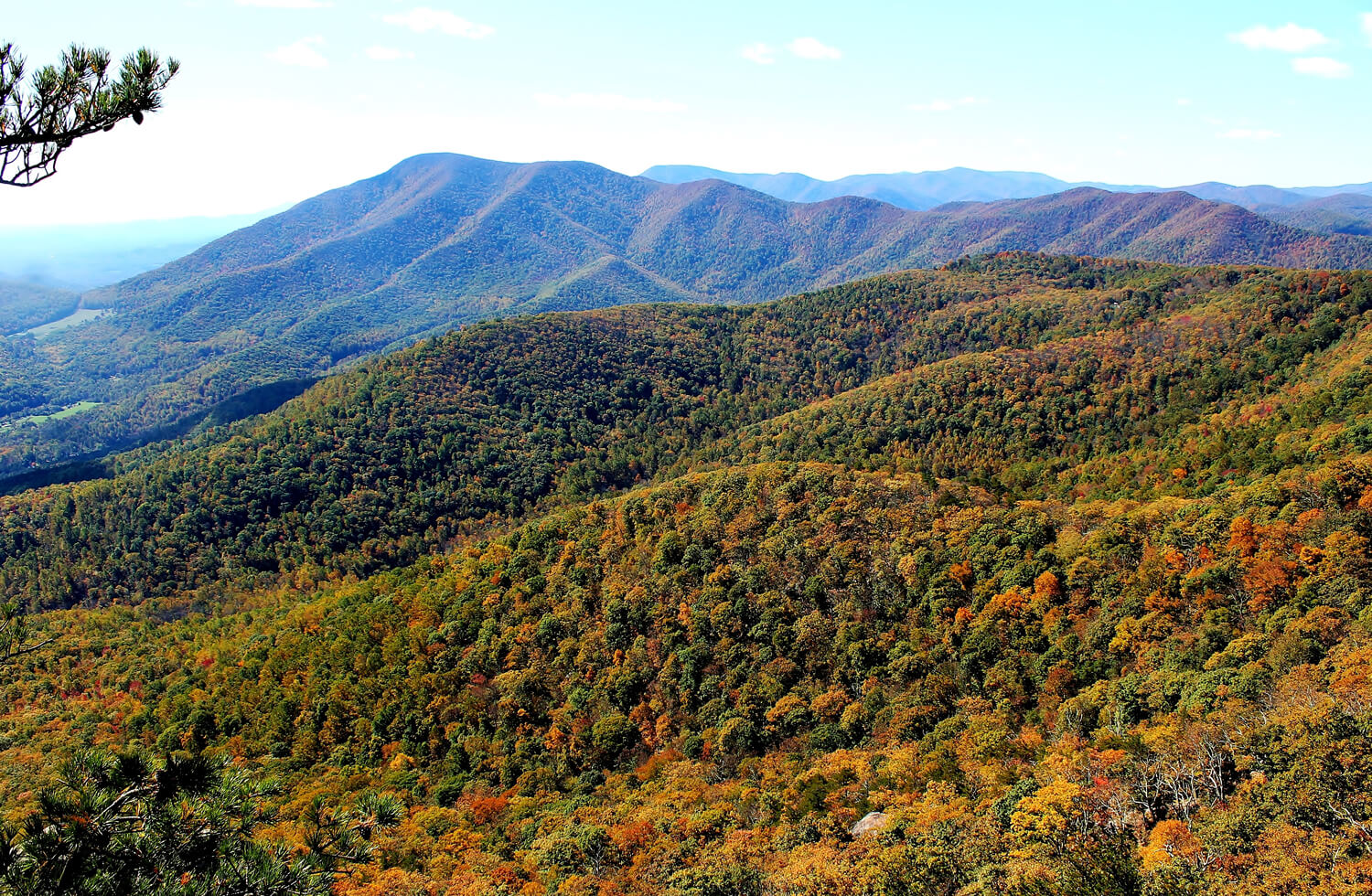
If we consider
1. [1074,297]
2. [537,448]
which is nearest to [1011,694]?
[537,448]

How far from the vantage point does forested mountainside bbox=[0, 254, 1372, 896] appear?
29438 mm

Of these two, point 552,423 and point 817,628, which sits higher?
point 552,423

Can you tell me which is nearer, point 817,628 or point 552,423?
point 817,628

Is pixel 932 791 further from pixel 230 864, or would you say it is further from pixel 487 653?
pixel 487 653

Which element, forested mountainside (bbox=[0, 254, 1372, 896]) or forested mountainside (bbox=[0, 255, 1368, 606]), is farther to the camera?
forested mountainside (bbox=[0, 255, 1368, 606])

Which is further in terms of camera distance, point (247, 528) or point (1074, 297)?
point (1074, 297)

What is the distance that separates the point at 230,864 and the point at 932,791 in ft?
107

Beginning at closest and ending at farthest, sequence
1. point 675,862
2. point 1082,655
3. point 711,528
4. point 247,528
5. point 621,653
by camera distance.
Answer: point 675,862 < point 1082,655 < point 621,653 < point 711,528 < point 247,528

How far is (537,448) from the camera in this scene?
147 metres

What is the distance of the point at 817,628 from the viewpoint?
57594 millimetres

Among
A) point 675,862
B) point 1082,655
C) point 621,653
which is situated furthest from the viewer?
point 621,653

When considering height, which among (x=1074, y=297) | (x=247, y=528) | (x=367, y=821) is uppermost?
(x=1074, y=297)

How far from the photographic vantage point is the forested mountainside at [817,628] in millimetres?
29438

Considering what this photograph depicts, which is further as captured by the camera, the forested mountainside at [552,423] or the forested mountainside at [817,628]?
the forested mountainside at [552,423]
